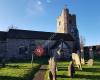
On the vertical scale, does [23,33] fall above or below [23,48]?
above

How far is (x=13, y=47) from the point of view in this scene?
4816 cm

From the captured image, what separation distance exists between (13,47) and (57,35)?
41.8 feet

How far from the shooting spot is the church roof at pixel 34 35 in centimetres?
4922

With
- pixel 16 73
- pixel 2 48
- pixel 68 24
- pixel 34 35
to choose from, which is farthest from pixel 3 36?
pixel 16 73

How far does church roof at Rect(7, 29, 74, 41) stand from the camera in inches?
1938

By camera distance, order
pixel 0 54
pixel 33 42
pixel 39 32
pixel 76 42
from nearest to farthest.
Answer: pixel 0 54
pixel 33 42
pixel 39 32
pixel 76 42

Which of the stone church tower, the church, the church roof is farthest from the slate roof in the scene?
the stone church tower

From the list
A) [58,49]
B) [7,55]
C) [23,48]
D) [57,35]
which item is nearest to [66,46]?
[58,49]

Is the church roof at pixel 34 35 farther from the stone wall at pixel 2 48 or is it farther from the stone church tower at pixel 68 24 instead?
the stone church tower at pixel 68 24

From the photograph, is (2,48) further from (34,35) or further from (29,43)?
(34,35)

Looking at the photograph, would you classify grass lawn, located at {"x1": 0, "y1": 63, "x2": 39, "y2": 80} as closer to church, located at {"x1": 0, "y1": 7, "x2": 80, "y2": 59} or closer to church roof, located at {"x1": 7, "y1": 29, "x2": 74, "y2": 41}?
church, located at {"x1": 0, "y1": 7, "x2": 80, "y2": 59}

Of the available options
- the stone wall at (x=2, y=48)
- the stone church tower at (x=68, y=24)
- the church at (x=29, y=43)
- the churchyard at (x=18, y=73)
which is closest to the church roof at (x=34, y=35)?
the church at (x=29, y=43)

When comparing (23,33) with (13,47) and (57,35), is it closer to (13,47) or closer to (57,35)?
(13,47)

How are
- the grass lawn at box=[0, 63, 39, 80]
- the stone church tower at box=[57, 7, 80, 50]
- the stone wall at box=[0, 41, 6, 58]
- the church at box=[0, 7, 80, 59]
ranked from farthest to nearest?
the stone church tower at box=[57, 7, 80, 50] < the church at box=[0, 7, 80, 59] < the stone wall at box=[0, 41, 6, 58] < the grass lawn at box=[0, 63, 39, 80]
